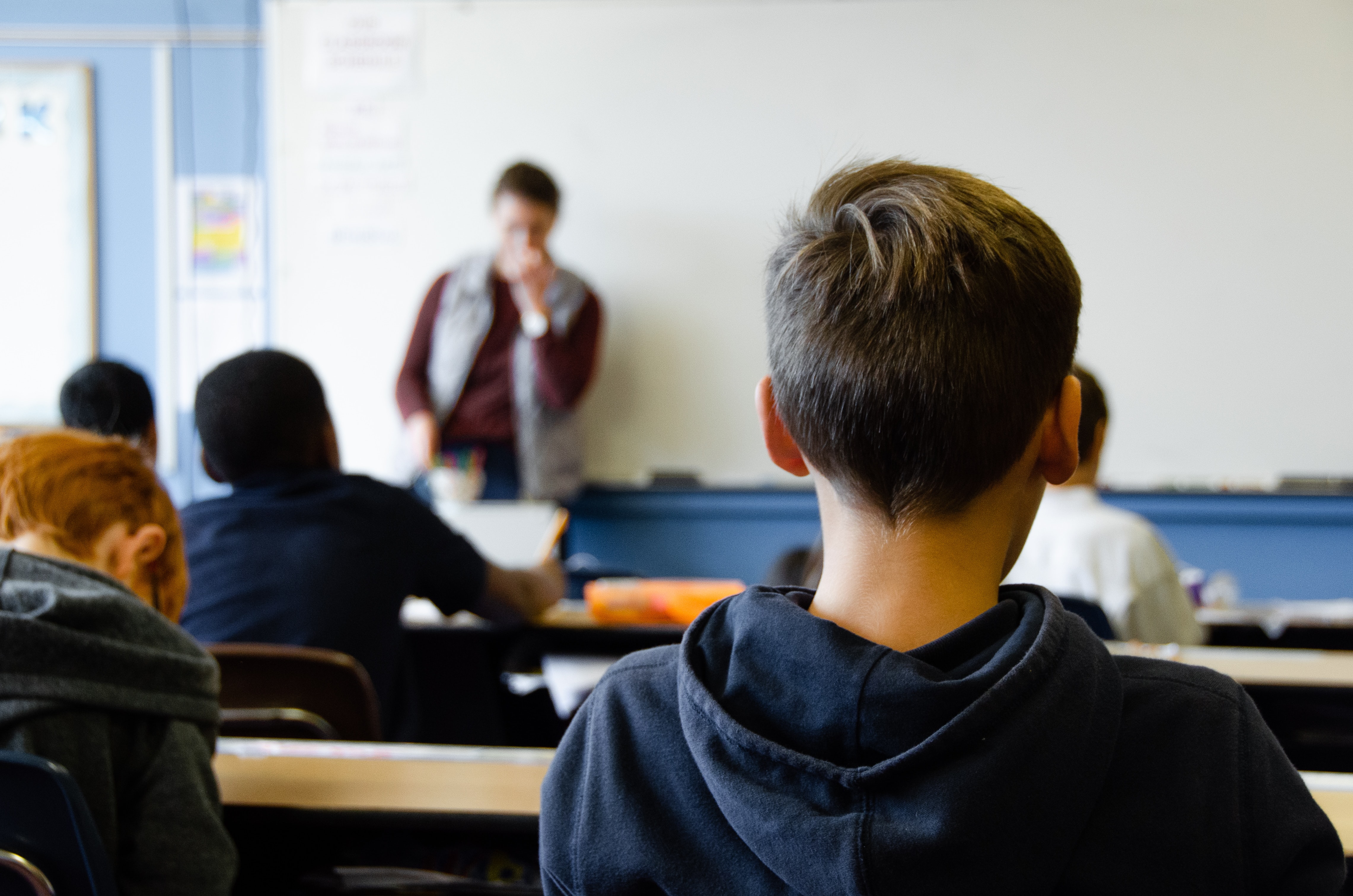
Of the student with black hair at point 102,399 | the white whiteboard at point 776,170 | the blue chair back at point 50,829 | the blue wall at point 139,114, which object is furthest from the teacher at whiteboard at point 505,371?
the blue chair back at point 50,829

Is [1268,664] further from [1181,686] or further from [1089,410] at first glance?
[1181,686]

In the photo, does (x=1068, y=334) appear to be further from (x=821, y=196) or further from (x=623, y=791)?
(x=623, y=791)

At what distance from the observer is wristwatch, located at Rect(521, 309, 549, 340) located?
3.40 meters

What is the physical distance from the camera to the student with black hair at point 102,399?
76.6 inches

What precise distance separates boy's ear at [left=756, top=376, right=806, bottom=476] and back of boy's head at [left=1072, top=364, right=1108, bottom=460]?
1.13 m

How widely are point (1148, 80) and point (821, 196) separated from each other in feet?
10.8

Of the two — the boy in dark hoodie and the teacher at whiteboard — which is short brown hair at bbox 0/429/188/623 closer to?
the boy in dark hoodie

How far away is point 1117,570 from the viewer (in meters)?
1.79

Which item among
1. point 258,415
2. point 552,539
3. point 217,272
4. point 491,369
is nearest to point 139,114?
point 217,272

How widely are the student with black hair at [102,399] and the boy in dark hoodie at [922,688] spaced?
1.65m

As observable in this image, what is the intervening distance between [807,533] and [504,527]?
1.10 meters

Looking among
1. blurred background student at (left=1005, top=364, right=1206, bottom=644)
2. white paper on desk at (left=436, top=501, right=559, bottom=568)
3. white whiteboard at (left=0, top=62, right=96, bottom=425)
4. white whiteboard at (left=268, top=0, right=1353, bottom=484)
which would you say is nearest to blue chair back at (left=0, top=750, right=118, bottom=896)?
blurred background student at (left=1005, top=364, right=1206, bottom=644)

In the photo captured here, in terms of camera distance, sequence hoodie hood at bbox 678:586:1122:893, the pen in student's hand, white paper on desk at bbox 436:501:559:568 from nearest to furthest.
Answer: hoodie hood at bbox 678:586:1122:893 < the pen in student's hand < white paper on desk at bbox 436:501:559:568

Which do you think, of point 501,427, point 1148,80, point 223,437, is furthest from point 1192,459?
point 223,437
